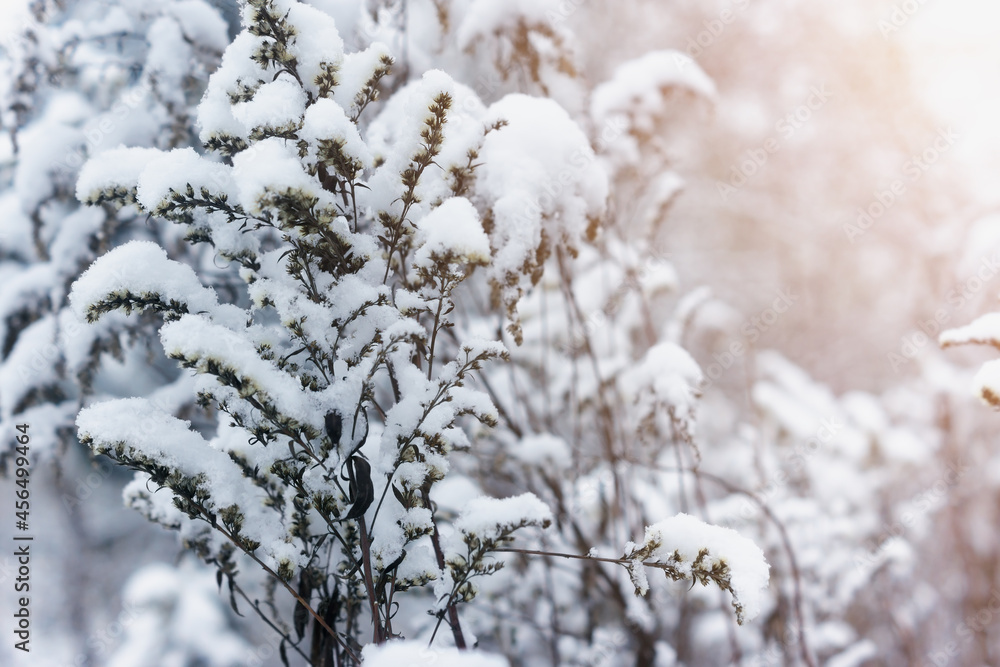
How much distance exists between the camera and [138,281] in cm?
86

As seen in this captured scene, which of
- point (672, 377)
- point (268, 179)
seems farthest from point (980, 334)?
point (268, 179)

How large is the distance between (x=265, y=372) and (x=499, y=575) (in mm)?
1501

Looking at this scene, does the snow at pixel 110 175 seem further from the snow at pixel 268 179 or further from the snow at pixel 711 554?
the snow at pixel 711 554

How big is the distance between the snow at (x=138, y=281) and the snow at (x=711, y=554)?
0.80 m

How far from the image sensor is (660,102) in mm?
1876

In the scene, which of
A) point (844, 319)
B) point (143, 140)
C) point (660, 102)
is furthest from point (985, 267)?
point (844, 319)

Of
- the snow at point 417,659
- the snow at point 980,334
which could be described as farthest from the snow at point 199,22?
the snow at point 980,334

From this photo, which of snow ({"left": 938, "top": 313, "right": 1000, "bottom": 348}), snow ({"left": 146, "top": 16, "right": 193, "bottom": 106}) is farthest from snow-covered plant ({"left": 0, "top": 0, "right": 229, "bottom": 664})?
snow ({"left": 938, "top": 313, "right": 1000, "bottom": 348})

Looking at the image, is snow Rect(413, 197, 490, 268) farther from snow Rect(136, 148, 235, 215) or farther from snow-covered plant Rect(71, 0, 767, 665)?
snow Rect(136, 148, 235, 215)

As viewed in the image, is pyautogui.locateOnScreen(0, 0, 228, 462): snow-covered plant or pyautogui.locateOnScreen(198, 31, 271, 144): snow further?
pyautogui.locateOnScreen(0, 0, 228, 462): snow-covered plant

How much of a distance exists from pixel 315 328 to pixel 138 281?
27 cm

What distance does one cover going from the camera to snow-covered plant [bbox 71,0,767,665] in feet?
2.70

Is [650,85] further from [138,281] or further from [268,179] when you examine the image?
[138,281]

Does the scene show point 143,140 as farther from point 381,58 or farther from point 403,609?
point 403,609
